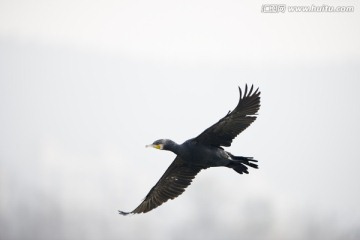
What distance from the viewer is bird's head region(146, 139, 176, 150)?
71.1 ft

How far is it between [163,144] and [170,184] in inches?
120

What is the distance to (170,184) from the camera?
79.5 feet

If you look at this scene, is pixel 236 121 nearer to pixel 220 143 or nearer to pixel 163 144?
pixel 220 143

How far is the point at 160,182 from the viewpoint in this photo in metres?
24.2

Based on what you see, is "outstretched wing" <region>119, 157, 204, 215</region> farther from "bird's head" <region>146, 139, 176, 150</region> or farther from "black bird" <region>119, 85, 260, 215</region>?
"bird's head" <region>146, 139, 176, 150</region>

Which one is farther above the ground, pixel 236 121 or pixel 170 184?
pixel 236 121

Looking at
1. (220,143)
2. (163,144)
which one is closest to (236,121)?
(220,143)

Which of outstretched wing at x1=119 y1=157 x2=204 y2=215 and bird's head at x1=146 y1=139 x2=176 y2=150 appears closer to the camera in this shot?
bird's head at x1=146 y1=139 x2=176 y2=150

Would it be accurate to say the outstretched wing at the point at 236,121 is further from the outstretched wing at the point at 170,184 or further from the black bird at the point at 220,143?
the outstretched wing at the point at 170,184

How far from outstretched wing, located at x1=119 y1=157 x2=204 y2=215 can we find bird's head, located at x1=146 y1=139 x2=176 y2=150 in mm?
2113

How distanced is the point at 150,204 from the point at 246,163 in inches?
192


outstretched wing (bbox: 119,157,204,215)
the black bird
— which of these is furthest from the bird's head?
outstretched wing (bbox: 119,157,204,215)

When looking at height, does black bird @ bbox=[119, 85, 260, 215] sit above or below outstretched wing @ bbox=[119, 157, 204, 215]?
above

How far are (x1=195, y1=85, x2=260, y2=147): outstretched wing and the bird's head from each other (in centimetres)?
98
